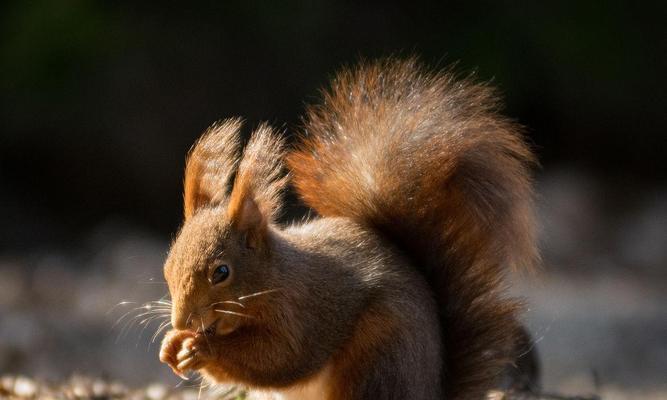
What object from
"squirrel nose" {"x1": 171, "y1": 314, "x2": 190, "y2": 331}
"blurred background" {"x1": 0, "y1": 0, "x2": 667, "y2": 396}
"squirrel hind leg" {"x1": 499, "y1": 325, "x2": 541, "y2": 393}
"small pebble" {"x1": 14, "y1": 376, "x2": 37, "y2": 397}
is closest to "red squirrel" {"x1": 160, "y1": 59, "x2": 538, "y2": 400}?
"squirrel nose" {"x1": 171, "y1": 314, "x2": 190, "y2": 331}

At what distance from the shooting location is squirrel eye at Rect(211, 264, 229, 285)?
1980 mm

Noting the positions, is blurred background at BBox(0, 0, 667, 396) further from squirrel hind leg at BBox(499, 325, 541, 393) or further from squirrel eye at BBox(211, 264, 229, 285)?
squirrel eye at BBox(211, 264, 229, 285)

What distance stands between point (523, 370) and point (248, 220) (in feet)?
3.71

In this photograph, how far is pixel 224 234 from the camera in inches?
80.5

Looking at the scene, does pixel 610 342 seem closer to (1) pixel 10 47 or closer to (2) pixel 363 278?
(2) pixel 363 278

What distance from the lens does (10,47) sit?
20.3ft

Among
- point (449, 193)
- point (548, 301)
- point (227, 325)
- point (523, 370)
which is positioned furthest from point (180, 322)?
point (548, 301)

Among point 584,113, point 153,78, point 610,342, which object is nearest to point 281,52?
point 153,78

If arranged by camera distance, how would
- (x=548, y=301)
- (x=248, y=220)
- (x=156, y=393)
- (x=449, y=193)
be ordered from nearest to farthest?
(x=248, y=220)
(x=449, y=193)
(x=156, y=393)
(x=548, y=301)

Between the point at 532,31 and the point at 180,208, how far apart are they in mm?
2468

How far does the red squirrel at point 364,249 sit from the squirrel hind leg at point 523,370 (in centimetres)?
13

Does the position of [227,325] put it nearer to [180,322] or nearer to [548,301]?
[180,322]

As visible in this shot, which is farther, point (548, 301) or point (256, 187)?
point (548, 301)

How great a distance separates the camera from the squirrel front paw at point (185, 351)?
6.61ft
